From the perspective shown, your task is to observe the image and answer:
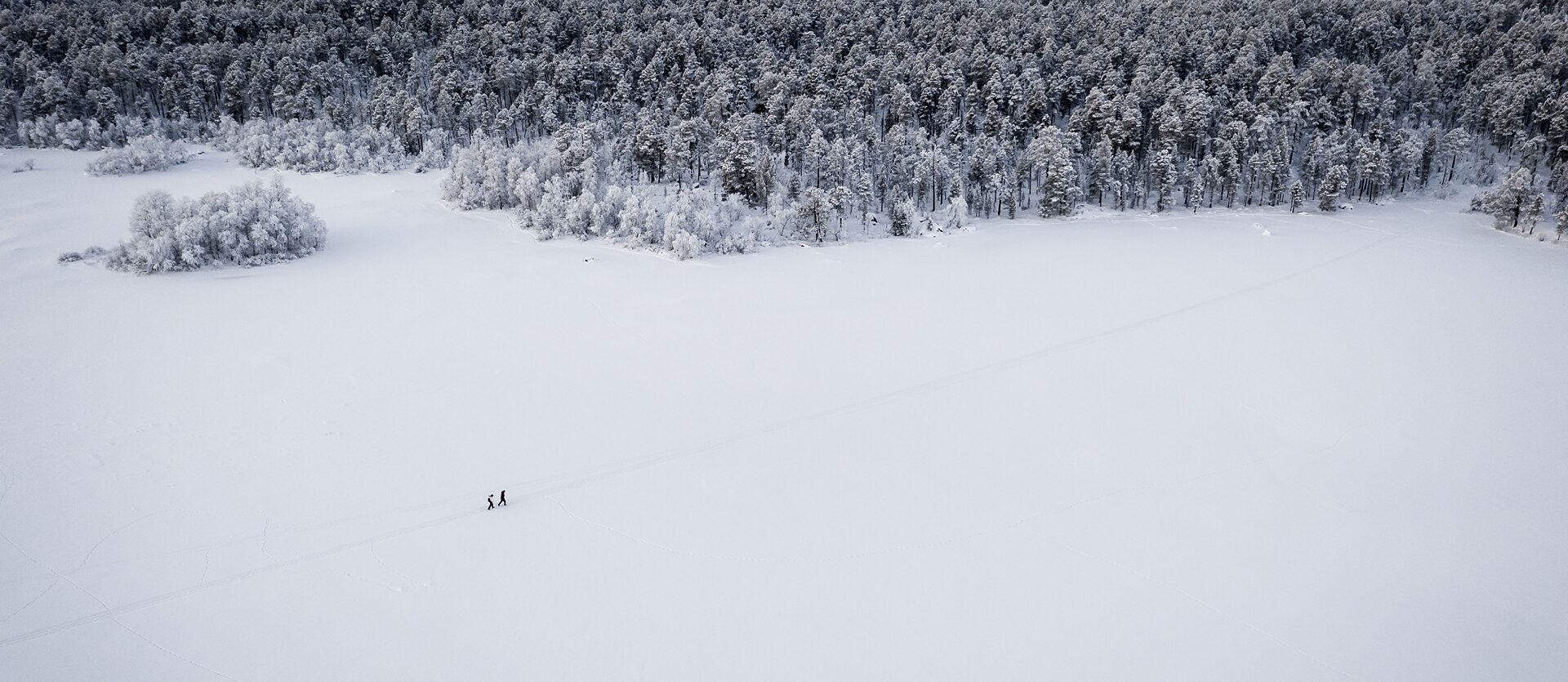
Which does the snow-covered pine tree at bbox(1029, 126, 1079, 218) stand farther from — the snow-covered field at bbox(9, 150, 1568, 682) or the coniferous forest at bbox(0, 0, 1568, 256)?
the snow-covered field at bbox(9, 150, 1568, 682)

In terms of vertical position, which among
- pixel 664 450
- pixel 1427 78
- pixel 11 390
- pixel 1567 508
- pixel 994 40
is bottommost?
pixel 1567 508

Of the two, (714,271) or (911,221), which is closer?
(714,271)

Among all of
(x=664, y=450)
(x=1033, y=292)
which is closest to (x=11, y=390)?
(x=664, y=450)

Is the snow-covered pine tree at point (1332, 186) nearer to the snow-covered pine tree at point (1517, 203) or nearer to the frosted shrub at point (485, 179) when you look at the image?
the snow-covered pine tree at point (1517, 203)

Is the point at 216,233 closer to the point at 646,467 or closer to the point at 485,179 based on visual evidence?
the point at 485,179

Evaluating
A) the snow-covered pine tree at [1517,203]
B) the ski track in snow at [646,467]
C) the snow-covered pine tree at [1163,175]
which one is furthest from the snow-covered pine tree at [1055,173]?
the snow-covered pine tree at [1517,203]

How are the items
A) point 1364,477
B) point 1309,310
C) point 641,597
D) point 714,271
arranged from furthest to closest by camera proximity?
point 714,271 → point 1309,310 → point 1364,477 → point 641,597

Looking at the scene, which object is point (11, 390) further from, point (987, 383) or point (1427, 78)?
point (1427, 78)

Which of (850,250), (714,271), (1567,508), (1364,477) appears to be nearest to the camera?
(1567,508)
